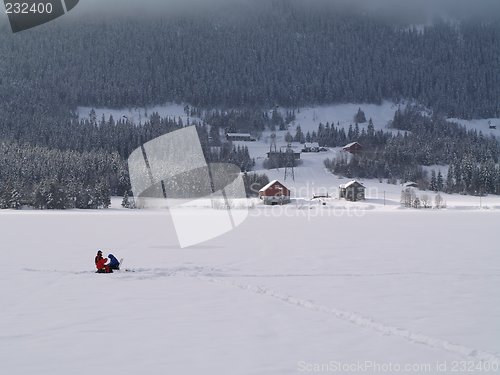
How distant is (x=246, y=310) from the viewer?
45.3 ft

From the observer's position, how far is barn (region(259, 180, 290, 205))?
95938 mm

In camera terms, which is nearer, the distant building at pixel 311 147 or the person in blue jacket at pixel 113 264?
the person in blue jacket at pixel 113 264

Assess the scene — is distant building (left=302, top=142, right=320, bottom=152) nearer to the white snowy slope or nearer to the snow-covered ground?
the snow-covered ground

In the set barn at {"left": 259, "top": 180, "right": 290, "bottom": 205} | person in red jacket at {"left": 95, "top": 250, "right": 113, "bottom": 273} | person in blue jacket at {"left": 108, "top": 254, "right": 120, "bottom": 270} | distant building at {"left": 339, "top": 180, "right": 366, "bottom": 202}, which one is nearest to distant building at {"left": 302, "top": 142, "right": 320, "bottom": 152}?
distant building at {"left": 339, "top": 180, "right": 366, "bottom": 202}

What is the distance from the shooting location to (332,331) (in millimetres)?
11672

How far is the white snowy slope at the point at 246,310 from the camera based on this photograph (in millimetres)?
9961

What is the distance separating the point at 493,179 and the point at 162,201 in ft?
225

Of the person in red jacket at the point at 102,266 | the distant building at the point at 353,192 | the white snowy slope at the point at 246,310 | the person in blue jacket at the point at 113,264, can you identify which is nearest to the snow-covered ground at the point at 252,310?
the white snowy slope at the point at 246,310

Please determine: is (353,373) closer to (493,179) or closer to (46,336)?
(46,336)

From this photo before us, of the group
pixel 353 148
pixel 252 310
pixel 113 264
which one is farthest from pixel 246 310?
pixel 353 148

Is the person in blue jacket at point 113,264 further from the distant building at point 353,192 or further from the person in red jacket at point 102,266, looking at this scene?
the distant building at point 353,192

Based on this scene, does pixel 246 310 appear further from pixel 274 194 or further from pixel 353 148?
pixel 353 148

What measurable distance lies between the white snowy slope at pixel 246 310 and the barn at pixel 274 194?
2717 inches

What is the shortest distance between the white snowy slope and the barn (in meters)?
69.0
